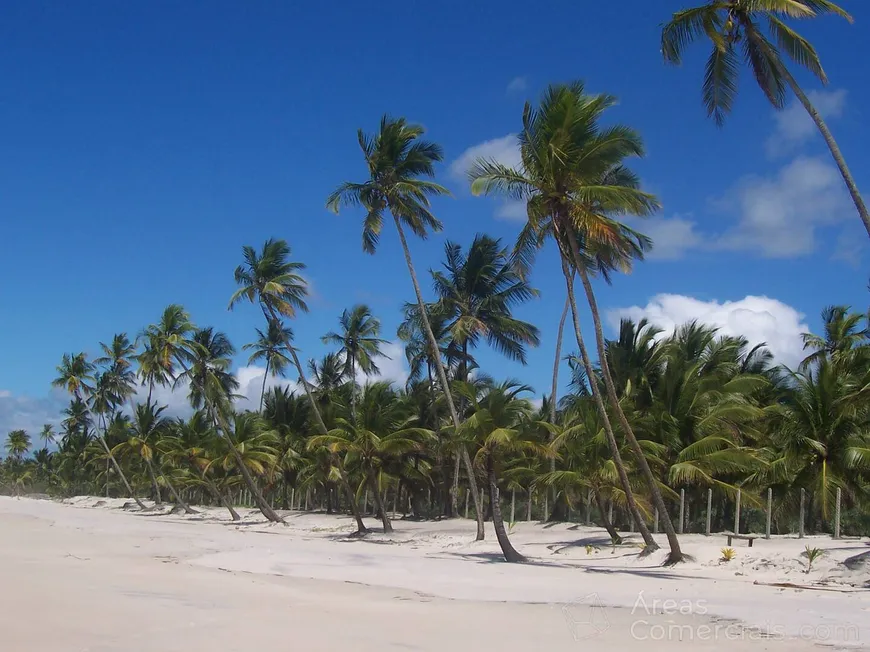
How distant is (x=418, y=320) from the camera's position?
113ft

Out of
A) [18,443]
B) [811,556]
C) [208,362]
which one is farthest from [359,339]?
[18,443]

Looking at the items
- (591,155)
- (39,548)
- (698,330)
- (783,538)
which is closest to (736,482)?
(783,538)

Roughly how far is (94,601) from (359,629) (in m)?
4.09

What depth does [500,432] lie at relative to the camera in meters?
18.8

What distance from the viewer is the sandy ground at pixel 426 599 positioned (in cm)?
829

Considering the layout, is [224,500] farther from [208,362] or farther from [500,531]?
[500,531]

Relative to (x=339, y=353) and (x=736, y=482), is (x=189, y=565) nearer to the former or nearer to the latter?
(x=736, y=482)

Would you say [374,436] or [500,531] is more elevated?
[374,436]

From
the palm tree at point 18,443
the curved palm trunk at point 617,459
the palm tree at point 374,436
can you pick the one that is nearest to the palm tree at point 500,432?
the curved palm trunk at point 617,459

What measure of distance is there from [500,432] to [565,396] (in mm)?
14824

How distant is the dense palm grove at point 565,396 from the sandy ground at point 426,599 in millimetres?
2332

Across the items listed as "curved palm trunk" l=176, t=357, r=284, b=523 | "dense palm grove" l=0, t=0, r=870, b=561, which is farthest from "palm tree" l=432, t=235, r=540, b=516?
"curved palm trunk" l=176, t=357, r=284, b=523

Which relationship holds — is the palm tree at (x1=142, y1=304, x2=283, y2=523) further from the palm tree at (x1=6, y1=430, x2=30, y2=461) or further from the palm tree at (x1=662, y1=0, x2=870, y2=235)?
the palm tree at (x1=6, y1=430, x2=30, y2=461)

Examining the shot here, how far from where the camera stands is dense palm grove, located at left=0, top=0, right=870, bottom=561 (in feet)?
57.9
